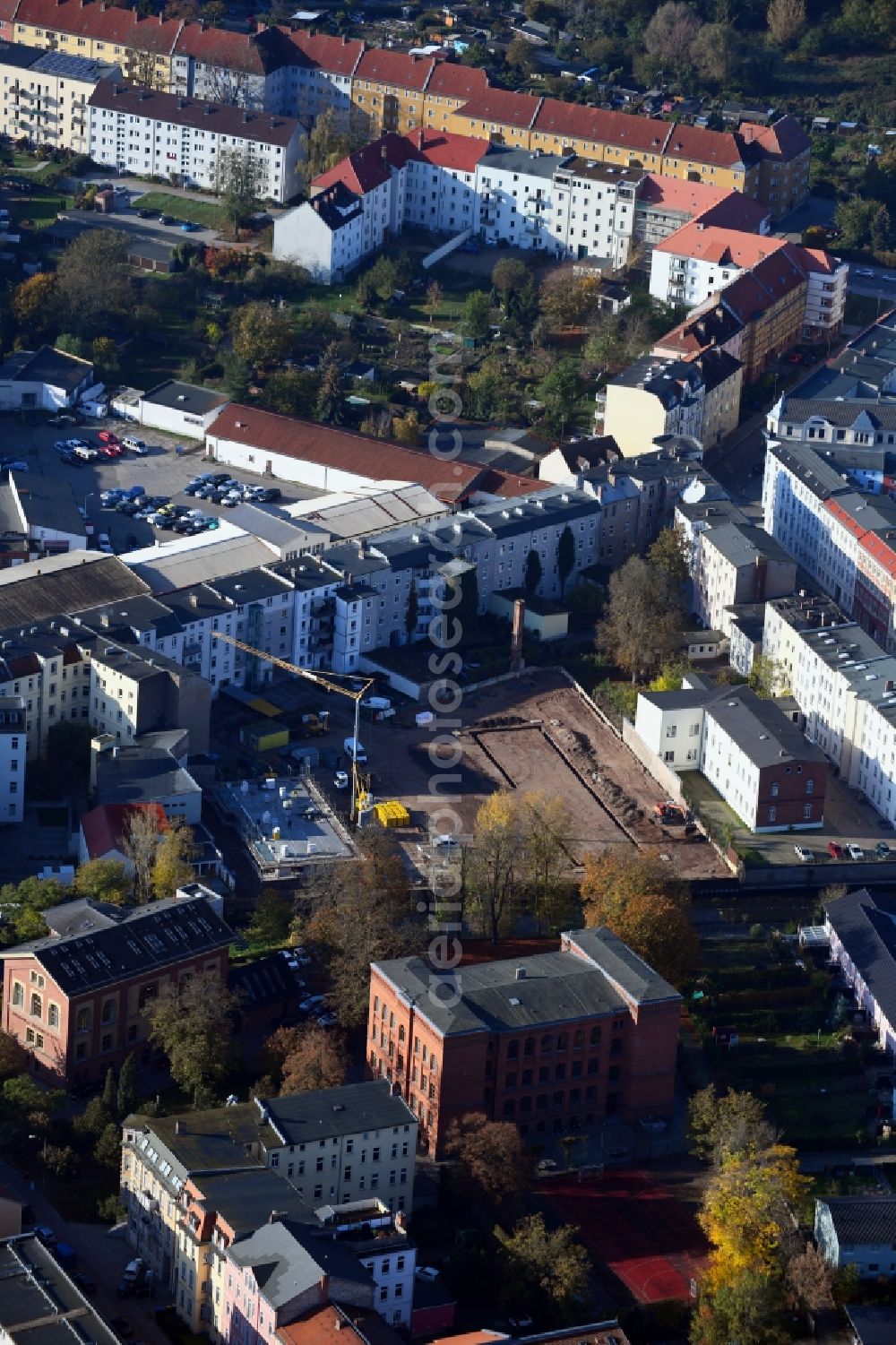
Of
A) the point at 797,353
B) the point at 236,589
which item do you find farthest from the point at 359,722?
the point at 797,353

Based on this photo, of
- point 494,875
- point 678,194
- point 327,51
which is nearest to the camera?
point 494,875

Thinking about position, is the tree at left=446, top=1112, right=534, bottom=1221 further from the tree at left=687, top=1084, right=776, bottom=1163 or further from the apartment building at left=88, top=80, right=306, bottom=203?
the apartment building at left=88, top=80, right=306, bottom=203

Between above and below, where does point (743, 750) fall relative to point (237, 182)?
below

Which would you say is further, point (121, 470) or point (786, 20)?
point (786, 20)

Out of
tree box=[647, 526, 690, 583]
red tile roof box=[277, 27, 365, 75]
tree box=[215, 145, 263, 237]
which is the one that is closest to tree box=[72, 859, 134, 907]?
tree box=[647, 526, 690, 583]

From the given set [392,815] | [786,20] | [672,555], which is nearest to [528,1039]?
[392,815]

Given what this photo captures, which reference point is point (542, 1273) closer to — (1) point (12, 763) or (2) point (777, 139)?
(1) point (12, 763)
